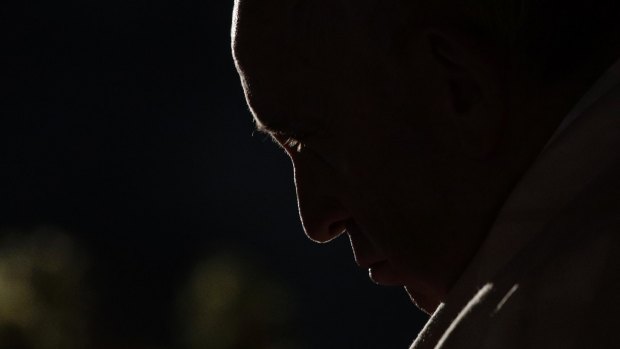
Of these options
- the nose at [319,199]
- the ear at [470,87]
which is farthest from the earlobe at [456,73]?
the nose at [319,199]

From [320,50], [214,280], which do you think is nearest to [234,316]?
[214,280]

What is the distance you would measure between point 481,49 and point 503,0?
3cm

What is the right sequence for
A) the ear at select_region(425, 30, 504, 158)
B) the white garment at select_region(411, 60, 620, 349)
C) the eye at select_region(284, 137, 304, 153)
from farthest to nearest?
the eye at select_region(284, 137, 304, 153) → the ear at select_region(425, 30, 504, 158) → the white garment at select_region(411, 60, 620, 349)

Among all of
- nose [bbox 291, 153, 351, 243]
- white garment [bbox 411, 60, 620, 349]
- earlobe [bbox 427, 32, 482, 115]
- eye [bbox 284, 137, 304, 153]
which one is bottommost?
nose [bbox 291, 153, 351, 243]

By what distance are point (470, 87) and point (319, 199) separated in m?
0.13

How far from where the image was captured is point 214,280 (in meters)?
3.69

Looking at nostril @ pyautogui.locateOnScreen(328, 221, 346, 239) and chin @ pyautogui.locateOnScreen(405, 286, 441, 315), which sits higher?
nostril @ pyautogui.locateOnScreen(328, 221, 346, 239)

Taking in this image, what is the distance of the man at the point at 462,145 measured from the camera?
17.1 inches

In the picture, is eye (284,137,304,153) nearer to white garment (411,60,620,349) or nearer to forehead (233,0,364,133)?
forehead (233,0,364,133)

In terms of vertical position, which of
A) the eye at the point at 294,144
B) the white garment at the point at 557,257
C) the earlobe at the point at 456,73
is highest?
the earlobe at the point at 456,73

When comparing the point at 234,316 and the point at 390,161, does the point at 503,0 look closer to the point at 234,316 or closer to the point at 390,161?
the point at 390,161

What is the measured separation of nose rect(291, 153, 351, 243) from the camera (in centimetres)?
60

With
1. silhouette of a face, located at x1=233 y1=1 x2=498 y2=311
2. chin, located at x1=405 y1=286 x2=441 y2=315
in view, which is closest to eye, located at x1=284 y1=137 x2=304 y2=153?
silhouette of a face, located at x1=233 y1=1 x2=498 y2=311

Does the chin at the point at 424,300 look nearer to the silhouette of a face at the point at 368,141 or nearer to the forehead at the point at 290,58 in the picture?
the silhouette of a face at the point at 368,141
